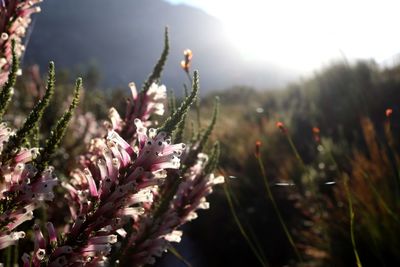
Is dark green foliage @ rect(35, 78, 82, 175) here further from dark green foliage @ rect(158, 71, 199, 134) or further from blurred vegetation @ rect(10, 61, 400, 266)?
blurred vegetation @ rect(10, 61, 400, 266)

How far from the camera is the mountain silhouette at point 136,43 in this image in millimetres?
98062

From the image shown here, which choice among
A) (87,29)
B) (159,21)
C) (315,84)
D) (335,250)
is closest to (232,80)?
(87,29)

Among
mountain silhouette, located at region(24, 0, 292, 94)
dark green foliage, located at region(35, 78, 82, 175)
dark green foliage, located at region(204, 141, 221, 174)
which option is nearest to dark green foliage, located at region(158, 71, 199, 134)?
dark green foliage, located at region(35, 78, 82, 175)

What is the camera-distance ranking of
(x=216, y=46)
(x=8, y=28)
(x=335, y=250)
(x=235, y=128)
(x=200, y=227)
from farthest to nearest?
(x=216, y=46), (x=235, y=128), (x=200, y=227), (x=335, y=250), (x=8, y=28)

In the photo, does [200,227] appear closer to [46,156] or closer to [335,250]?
[335,250]

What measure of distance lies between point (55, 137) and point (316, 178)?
16.2ft

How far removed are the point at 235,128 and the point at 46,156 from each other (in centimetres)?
823

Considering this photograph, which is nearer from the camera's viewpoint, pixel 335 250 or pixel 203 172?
pixel 203 172

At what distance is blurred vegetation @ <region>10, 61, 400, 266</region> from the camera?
320cm

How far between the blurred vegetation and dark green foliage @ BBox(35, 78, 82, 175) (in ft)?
3.33

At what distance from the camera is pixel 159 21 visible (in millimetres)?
148000

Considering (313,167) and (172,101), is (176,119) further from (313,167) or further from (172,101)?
(313,167)

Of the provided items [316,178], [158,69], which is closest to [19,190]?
[158,69]

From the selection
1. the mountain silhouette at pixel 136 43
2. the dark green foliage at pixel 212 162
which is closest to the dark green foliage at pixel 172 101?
the dark green foliage at pixel 212 162
